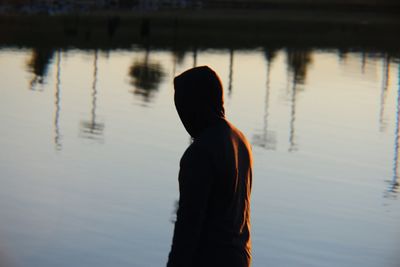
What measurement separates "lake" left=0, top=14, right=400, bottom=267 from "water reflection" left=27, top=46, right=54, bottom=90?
0.54ft

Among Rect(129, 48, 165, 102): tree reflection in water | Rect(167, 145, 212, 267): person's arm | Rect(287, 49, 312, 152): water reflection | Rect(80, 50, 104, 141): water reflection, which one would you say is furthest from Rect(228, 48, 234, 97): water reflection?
Rect(167, 145, 212, 267): person's arm

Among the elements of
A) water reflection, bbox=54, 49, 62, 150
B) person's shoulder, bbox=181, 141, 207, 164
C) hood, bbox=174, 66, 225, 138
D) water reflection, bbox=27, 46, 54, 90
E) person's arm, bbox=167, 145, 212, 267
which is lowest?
water reflection, bbox=27, 46, 54, 90

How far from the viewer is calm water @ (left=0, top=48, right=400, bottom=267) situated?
10656 millimetres

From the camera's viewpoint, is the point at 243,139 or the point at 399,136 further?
the point at 399,136

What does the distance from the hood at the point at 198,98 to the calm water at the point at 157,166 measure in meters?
3.48

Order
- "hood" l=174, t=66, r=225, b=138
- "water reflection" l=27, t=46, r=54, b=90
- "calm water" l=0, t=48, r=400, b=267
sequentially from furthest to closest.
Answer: "water reflection" l=27, t=46, r=54, b=90 → "calm water" l=0, t=48, r=400, b=267 → "hood" l=174, t=66, r=225, b=138

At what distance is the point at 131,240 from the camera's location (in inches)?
418

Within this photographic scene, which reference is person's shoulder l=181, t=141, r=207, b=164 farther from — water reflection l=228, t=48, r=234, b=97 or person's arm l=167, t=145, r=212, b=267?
water reflection l=228, t=48, r=234, b=97

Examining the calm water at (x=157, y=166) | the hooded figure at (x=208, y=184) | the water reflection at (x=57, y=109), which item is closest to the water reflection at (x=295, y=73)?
the calm water at (x=157, y=166)

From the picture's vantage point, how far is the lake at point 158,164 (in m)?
10.7

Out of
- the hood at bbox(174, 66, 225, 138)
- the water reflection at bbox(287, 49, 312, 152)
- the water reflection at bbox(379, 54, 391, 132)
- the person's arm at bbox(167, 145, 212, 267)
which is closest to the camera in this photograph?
the person's arm at bbox(167, 145, 212, 267)

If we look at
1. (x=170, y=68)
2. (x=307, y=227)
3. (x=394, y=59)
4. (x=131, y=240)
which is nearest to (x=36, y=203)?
(x=131, y=240)

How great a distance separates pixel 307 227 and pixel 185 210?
731cm

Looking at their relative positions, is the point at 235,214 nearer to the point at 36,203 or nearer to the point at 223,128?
the point at 223,128
